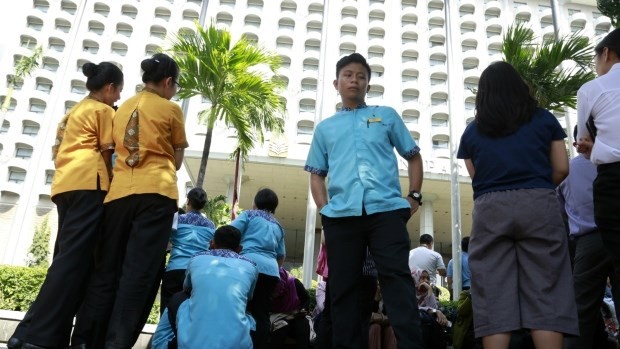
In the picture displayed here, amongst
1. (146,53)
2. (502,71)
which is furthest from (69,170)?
(146,53)

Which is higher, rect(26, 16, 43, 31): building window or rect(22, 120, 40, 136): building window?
rect(26, 16, 43, 31): building window

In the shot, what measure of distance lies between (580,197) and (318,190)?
2086 mm

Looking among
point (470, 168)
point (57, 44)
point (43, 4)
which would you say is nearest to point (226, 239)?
point (470, 168)

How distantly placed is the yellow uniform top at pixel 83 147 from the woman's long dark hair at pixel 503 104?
254 cm

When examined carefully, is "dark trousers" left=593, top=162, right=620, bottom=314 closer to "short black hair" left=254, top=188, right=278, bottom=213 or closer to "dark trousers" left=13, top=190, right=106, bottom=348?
"short black hair" left=254, top=188, right=278, bottom=213

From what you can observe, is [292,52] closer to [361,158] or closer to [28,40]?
[28,40]

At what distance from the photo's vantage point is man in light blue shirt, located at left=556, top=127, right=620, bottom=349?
3654mm

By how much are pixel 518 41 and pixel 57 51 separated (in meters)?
45.5

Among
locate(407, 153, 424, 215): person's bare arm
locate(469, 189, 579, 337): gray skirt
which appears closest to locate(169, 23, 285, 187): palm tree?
locate(407, 153, 424, 215): person's bare arm

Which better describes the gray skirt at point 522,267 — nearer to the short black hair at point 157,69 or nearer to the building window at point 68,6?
the short black hair at point 157,69

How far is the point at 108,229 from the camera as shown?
3486 mm

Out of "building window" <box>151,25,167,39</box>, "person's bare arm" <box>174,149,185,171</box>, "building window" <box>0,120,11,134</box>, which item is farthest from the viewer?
"building window" <box>151,25,167,39</box>

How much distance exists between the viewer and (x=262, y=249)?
4.71m

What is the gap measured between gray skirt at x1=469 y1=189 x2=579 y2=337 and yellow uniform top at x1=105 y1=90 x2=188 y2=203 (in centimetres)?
203
